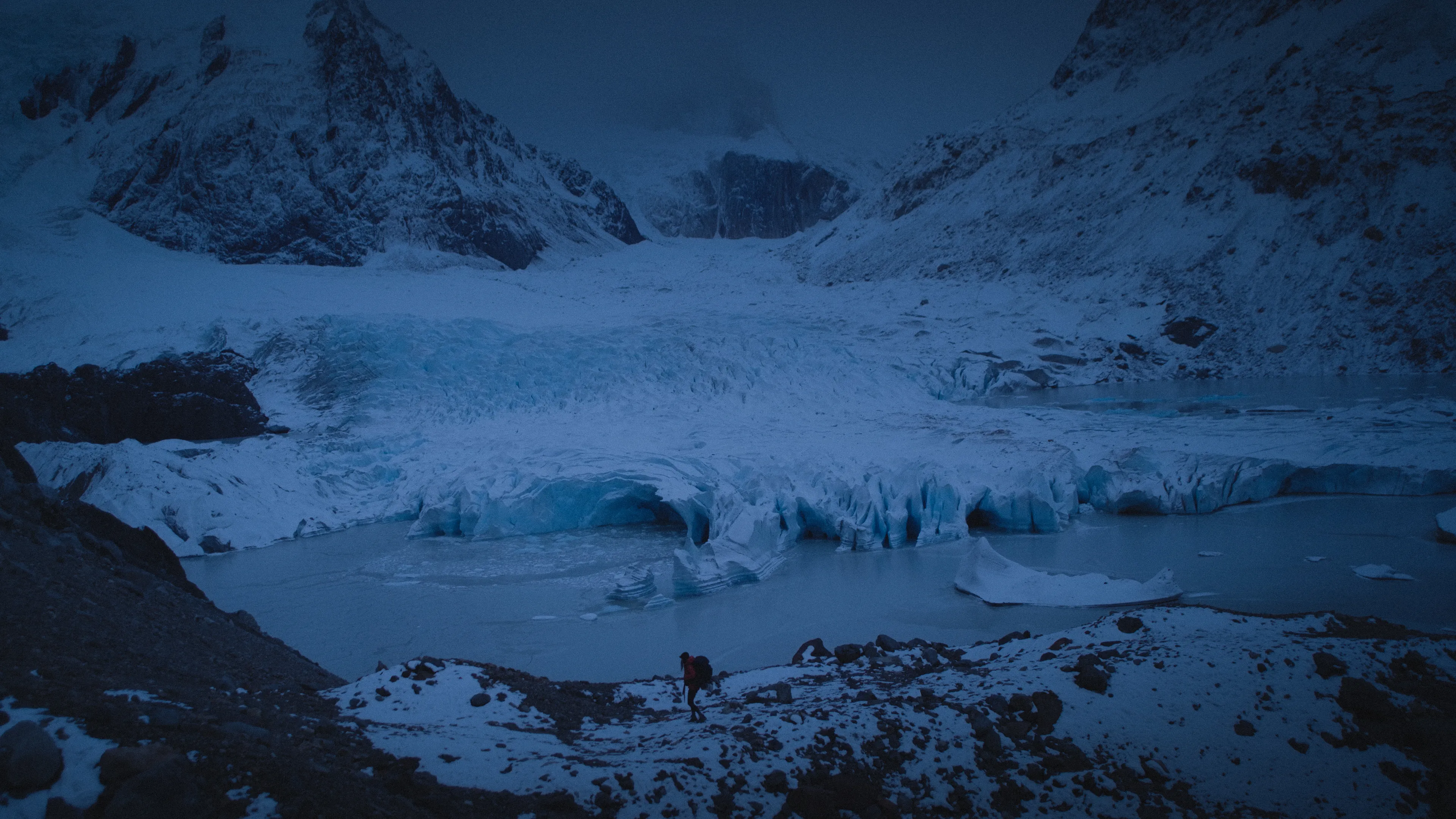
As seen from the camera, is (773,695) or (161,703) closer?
(161,703)

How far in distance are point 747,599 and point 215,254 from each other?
23.3 m

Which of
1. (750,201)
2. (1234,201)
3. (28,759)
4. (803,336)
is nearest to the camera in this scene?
(28,759)

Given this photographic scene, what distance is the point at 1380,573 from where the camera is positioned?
5.02m

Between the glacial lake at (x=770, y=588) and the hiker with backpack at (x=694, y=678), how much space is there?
1.04 metres

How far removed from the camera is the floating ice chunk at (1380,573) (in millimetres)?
4965

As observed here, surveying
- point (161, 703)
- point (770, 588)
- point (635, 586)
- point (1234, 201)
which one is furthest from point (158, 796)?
point (1234, 201)

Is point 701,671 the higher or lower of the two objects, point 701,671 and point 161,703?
the lower

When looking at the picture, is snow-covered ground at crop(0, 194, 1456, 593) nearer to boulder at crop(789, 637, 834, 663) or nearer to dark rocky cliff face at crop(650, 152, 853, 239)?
boulder at crop(789, 637, 834, 663)

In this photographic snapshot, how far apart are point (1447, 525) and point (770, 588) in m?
5.70

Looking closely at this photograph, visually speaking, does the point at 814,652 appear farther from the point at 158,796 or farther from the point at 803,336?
the point at 803,336

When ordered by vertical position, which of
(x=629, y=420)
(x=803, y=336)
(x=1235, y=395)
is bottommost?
(x=629, y=420)

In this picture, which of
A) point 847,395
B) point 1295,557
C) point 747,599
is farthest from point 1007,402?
point 747,599

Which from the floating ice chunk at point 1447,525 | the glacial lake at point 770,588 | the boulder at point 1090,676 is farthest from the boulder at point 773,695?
the floating ice chunk at point 1447,525

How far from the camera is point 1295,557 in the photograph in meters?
5.68
